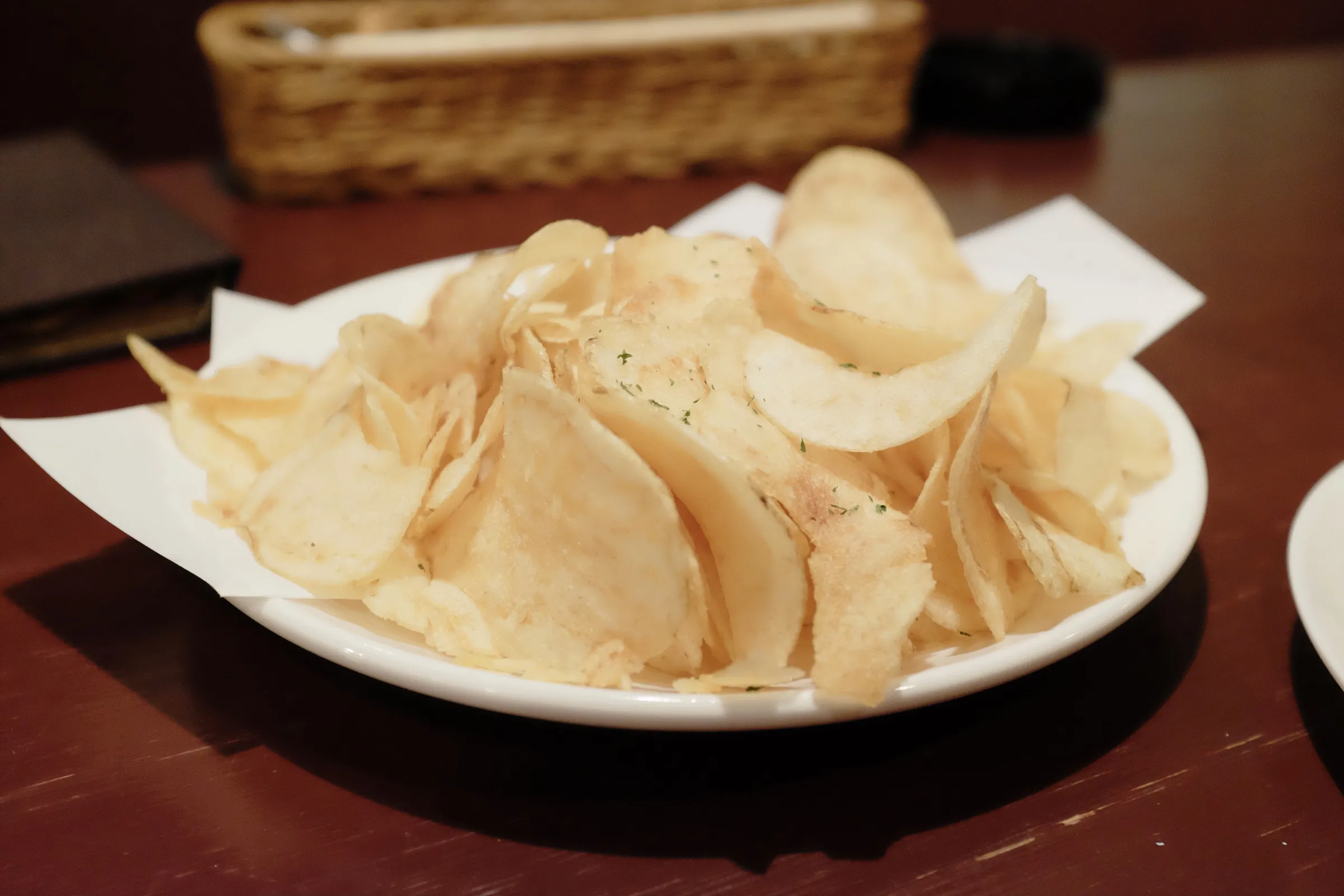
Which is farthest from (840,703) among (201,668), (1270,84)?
(1270,84)

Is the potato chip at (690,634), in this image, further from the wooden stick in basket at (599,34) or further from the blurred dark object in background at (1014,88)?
the blurred dark object in background at (1014,88)

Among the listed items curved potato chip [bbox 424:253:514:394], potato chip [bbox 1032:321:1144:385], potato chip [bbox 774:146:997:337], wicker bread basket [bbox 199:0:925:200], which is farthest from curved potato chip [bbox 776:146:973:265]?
wicker bread basket [bbox 199:0:925:200]

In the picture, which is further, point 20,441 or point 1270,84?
point 1270,84

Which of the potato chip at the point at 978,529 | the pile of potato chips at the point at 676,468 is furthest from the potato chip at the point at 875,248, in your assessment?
the potato chip at the point at 978,529

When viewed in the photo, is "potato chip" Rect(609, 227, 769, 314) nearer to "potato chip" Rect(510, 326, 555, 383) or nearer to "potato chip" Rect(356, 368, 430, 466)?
"potato chip" Rect(510, 326, 555, 383)

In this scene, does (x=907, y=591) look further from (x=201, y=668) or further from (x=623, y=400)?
(x=201, y=668)

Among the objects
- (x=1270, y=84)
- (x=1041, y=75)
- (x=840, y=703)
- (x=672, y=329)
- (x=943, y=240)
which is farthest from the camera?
(x=1270, y=84)

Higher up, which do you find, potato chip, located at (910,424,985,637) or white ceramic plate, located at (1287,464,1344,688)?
potato chip, located at (910,424,985,637)
